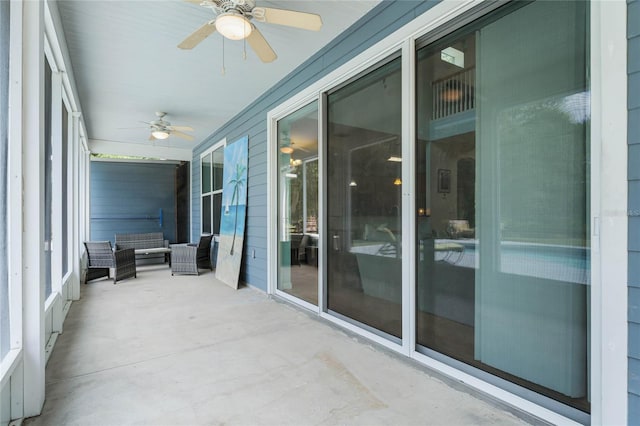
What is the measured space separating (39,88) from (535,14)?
3020mm

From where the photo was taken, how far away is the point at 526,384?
198cm

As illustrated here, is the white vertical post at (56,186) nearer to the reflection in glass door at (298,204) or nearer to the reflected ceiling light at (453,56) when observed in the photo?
the reflection in glass door at (298,204)

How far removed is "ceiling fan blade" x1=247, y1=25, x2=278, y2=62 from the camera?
102 inches

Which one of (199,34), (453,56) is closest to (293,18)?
(199,34)

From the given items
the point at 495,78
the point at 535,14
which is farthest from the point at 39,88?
the point at 535,14

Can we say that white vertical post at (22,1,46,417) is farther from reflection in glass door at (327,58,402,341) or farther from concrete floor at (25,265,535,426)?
reflection in glass door at (327,58,402,341)

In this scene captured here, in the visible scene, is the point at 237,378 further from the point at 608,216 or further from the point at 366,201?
the point at 608,216

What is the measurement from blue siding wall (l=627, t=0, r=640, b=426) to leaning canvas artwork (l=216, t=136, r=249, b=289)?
15.4 feet

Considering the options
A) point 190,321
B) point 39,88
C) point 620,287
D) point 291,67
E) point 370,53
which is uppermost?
point 291,67

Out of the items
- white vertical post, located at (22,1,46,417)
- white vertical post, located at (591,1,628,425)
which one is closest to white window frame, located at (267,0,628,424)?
white vertical post, located at (591,1,628,425)

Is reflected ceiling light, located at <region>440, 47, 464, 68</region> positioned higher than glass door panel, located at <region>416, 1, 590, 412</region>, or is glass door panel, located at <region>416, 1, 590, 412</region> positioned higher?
reflected ceiling light, located at <region>440, 47, 464, 68</region>

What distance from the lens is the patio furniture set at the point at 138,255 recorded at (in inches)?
220

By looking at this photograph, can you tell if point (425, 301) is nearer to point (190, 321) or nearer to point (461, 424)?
point (461, 424)

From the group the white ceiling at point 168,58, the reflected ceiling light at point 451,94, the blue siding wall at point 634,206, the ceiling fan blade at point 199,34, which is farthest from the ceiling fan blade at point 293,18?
the blue siding wall at point 634,206
